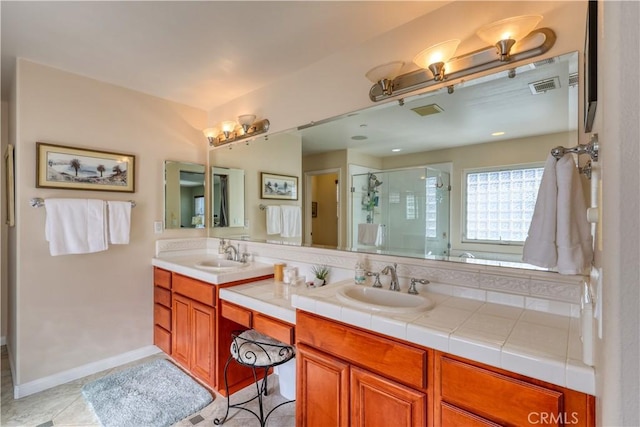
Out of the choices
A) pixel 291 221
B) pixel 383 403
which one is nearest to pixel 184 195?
pixel 291 221

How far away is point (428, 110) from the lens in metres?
1.70

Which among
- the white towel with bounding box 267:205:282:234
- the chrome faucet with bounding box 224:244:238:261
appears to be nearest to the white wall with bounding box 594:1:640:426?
the white towel with bounding box 267:205:282:234

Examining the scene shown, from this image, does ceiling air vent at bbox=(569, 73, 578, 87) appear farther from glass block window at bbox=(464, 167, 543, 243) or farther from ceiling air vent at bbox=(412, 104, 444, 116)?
ceiling air vent at bbox=(412, 104, 444, 116)

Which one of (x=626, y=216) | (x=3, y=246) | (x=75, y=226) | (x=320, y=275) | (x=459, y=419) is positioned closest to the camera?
(x=626, y=216)

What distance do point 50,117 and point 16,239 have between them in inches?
36.9

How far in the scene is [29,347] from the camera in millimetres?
2174

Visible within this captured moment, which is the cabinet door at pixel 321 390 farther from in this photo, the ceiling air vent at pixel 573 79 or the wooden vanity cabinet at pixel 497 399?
the ceiling air vent at pixel 573 79

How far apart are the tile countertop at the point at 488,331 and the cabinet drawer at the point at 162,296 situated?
152cm

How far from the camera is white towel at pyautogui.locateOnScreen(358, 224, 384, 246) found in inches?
76.0

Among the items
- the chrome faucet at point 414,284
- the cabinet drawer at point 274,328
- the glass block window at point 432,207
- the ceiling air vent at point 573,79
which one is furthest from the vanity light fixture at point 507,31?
the cabinet drawer at point 274,328

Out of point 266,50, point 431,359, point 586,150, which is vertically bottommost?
point 431,359

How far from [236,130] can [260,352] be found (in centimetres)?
196

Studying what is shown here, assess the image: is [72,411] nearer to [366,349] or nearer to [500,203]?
[366,349]

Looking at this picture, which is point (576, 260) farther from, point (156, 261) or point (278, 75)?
point (156, 261)
